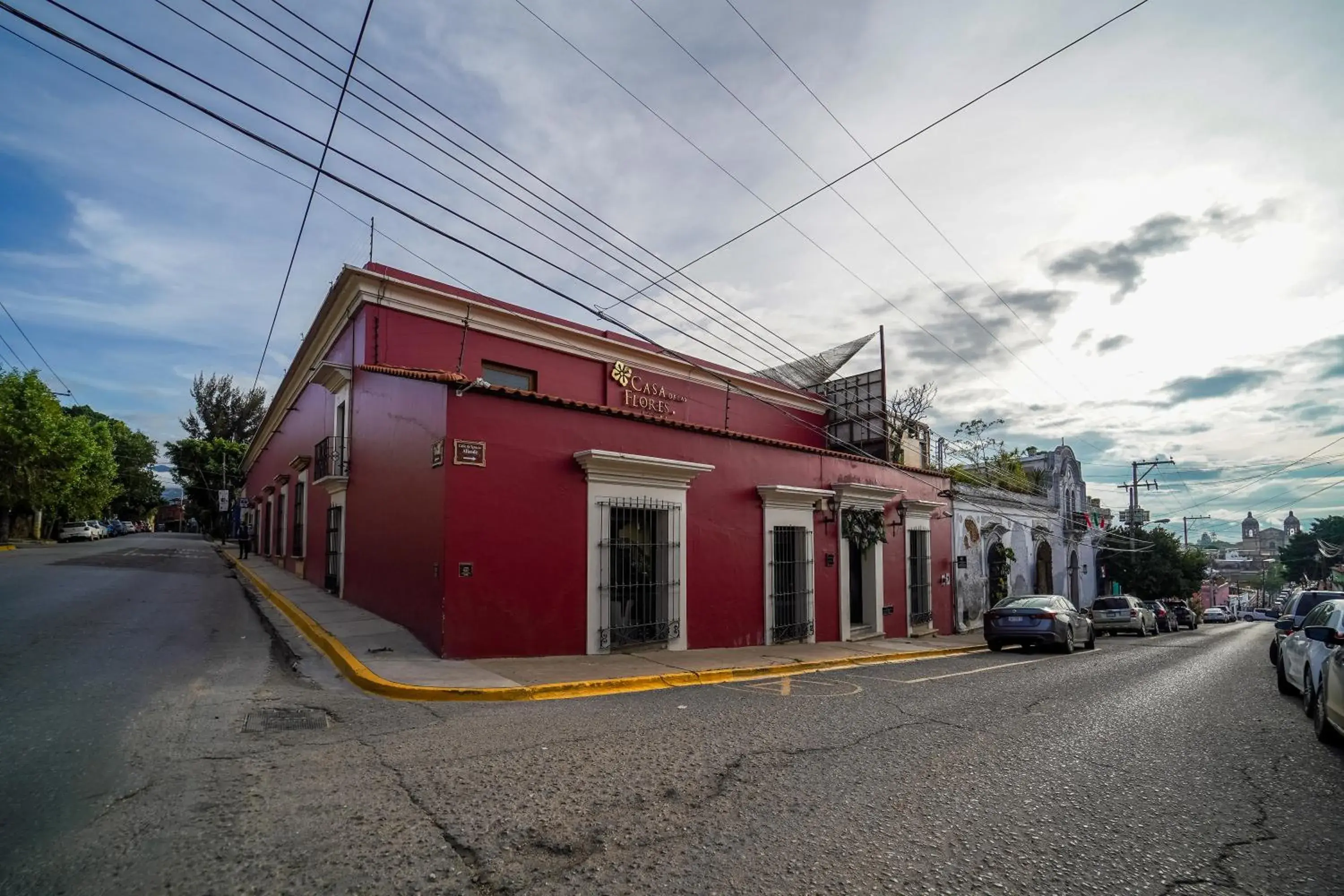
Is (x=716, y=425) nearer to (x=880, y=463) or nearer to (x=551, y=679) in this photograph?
(x=880, y=463)

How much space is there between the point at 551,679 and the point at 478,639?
1.67m

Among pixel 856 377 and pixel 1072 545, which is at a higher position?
pixel 856 377

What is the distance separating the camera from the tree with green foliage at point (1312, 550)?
6950cm

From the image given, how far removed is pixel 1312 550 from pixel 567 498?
90.1 metres

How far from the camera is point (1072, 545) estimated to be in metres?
32.3

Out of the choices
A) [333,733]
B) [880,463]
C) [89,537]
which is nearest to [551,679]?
[333,733]

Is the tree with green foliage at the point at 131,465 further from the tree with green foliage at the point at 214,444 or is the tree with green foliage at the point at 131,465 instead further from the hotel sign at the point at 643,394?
the hotel sign at the point at 643,394

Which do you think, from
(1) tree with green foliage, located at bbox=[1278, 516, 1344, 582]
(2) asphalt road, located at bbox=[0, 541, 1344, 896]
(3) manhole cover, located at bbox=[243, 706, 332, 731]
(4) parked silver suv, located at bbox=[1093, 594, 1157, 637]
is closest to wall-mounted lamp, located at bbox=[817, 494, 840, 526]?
(2) asphalt road, located at bbox=[0, 541, 1344, 896]

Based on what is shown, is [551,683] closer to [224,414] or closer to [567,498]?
[567,498]

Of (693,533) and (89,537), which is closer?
(693,533)

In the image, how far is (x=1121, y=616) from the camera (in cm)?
2339

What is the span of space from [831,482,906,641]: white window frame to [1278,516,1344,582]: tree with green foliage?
74760mm

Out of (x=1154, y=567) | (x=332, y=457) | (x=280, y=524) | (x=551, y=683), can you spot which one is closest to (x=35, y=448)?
(x=280, y=524)

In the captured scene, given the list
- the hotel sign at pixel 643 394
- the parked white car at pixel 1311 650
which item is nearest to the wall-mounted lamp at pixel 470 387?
the hotel sign at pixel 643 394
